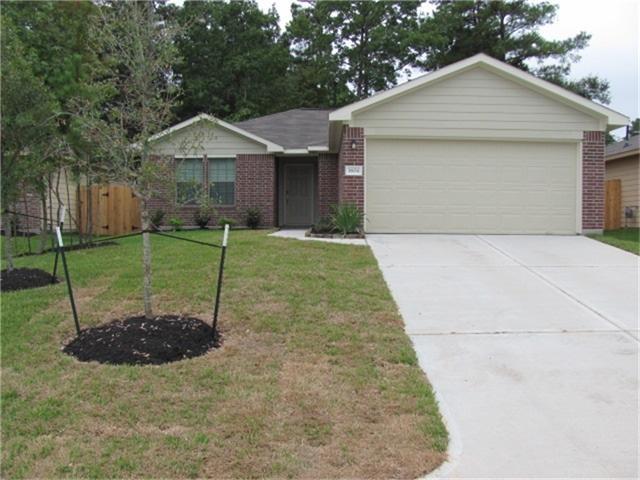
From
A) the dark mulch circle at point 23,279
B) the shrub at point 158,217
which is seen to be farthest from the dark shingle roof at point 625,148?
the dark mulch circle at point 23,279

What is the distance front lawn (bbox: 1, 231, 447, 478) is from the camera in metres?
3.22

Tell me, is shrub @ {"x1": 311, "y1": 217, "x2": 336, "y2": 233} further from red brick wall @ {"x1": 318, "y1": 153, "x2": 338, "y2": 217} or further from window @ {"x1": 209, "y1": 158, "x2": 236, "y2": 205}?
window @ {"x1": 209, "y1": 158, "x2": 236, "y2": 205}

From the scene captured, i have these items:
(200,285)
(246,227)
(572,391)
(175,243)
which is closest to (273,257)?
(200,285)

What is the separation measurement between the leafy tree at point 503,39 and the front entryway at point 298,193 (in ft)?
52.9

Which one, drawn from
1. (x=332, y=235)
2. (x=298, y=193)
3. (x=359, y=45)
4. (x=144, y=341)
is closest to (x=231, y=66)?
(x=359, y=45)

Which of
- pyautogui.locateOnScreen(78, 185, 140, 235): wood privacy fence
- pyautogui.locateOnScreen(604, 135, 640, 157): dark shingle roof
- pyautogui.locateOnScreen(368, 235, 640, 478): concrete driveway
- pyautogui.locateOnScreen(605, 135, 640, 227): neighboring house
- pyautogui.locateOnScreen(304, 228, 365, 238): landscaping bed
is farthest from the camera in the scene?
pyautogui.locateOnScreen(604, 135, 640, 157): dark shingle roof

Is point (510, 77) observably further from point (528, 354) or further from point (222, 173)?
point (528, 354)

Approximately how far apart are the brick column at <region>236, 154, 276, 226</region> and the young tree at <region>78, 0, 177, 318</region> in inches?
433

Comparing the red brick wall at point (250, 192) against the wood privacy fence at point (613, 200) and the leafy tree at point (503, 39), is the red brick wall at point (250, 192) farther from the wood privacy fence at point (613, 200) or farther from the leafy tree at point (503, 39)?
the leafy tree at point (503, 39)

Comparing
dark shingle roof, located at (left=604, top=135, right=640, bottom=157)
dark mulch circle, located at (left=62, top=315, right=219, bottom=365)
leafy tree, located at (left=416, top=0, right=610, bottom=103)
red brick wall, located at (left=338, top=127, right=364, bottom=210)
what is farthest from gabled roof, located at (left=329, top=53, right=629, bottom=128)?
A: leafy tree, located at (left=416, top=0, right=610, bottom=103)

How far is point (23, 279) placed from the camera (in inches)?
308

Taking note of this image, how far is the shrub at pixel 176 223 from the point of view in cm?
1590

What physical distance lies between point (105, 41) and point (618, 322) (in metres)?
6.04

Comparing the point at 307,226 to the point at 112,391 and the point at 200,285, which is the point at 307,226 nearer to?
the point at 200,285
